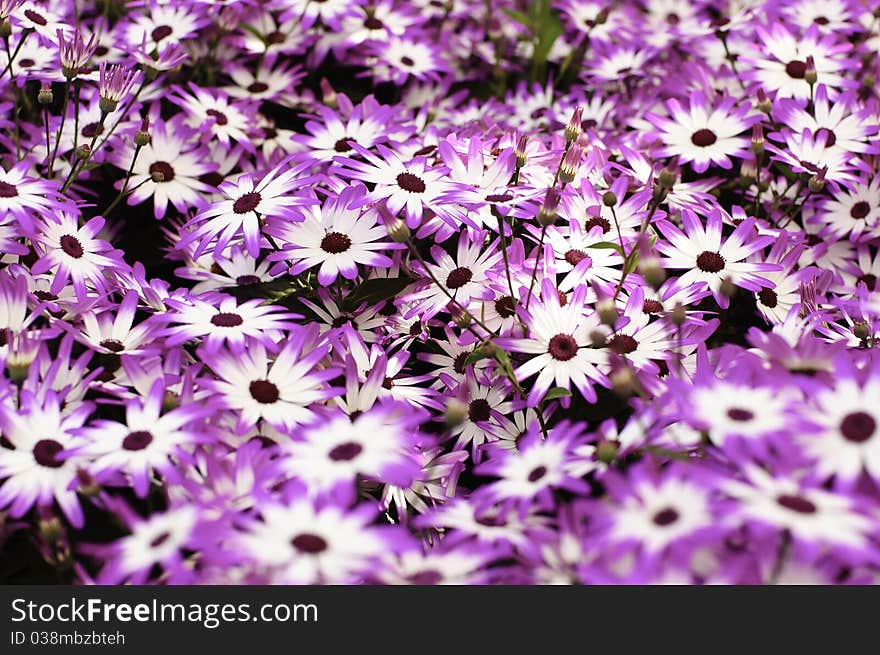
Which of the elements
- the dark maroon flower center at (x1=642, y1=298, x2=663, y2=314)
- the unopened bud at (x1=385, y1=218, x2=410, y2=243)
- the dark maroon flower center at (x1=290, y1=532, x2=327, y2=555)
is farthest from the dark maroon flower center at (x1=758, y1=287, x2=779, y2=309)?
the dark maroon flower center at (x1=290, y1=532, x2=327, y2=555)

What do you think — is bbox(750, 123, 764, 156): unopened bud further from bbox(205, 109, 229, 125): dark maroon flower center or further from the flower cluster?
bbox(205, 109, 229, 125): dark maroon flower center

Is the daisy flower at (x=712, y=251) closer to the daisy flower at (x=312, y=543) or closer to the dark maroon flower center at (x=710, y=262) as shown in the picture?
the dark maroon flower center at (x=710, y=262)

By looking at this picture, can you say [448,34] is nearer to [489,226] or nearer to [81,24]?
[81,24]
